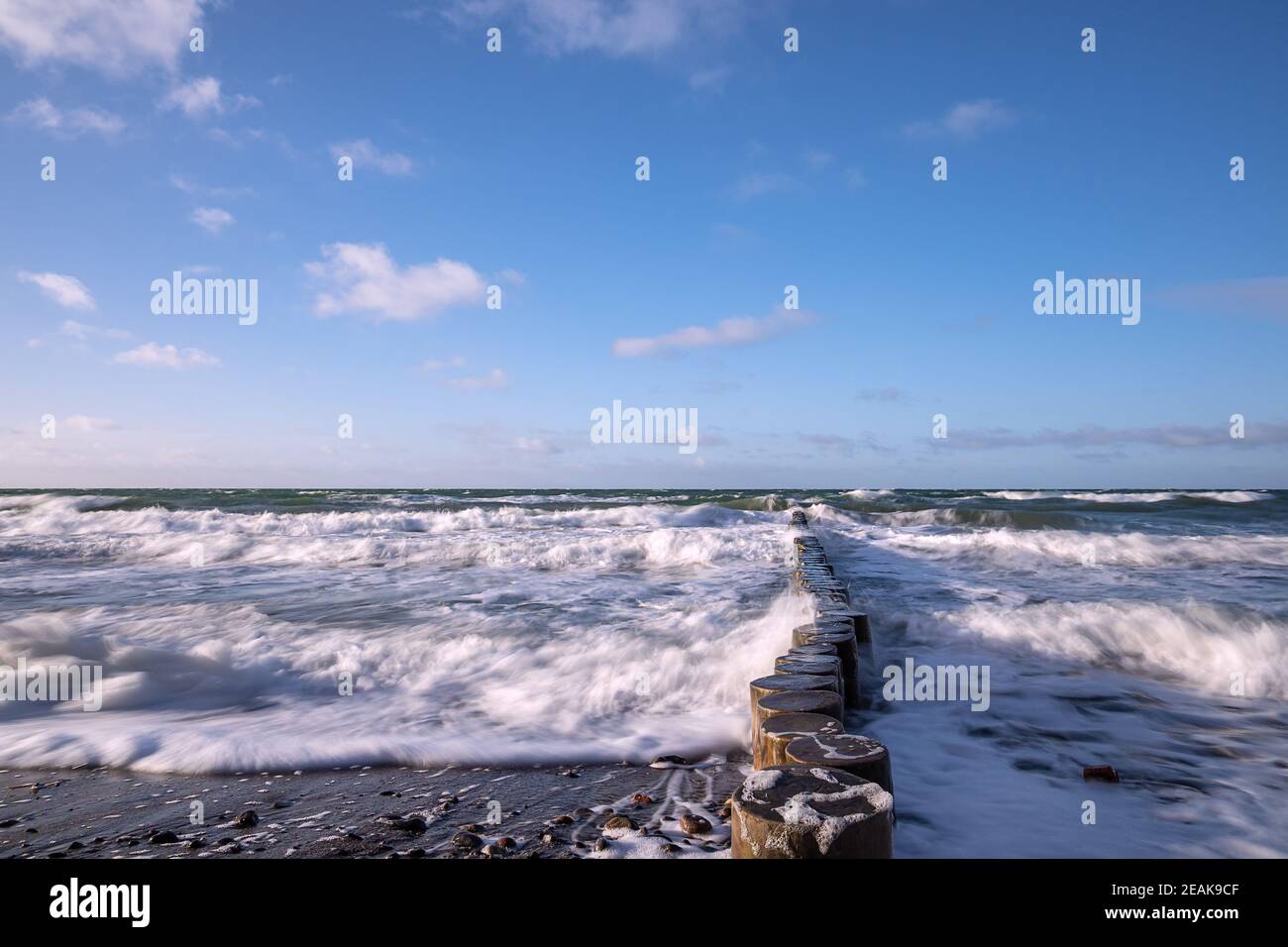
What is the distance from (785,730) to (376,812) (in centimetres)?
180

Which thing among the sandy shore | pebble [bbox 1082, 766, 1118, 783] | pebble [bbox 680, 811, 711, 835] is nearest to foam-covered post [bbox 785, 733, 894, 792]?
the sandy shore

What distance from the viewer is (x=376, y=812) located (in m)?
2.95

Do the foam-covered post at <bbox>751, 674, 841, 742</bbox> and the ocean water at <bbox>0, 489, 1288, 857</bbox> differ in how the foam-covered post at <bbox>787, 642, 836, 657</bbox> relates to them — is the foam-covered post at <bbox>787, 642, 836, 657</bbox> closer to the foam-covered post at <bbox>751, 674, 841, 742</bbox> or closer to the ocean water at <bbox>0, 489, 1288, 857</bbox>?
the foam-covered post at <bbox>751, 674, 841, 742</bbox>

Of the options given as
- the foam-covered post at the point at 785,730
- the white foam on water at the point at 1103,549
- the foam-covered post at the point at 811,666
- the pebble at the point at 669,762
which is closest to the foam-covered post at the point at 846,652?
the foam-covered post at the point at 811,666

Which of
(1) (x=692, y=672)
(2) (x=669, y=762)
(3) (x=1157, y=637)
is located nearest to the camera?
(2) (x=669, y=762)

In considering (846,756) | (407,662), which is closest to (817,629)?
(846,756)

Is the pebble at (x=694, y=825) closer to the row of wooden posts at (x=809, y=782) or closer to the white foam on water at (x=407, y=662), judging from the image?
the row of wooden posts at (x=809, y=782)

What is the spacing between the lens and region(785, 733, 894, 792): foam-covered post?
2.06 m

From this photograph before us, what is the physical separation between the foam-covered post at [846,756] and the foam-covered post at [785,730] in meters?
0.06

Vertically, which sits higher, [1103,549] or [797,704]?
[797,704]

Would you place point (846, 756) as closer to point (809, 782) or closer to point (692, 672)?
point (809, 782)
